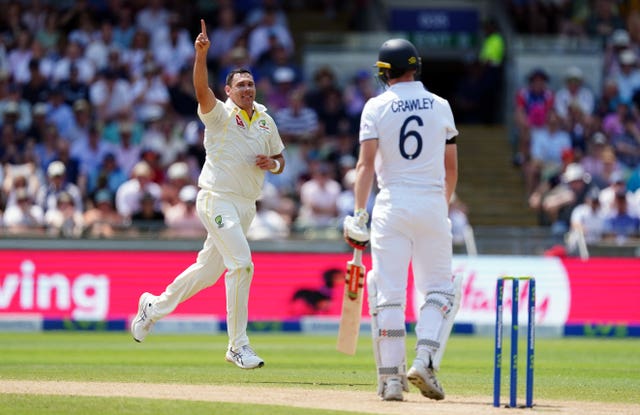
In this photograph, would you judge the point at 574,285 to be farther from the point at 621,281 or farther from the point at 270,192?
the point at 270,192

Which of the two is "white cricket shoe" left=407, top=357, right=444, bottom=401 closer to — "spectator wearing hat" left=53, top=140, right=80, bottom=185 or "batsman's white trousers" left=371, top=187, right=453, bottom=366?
"batsman's white trousers" left=371, top=187, right=453, bottom=366

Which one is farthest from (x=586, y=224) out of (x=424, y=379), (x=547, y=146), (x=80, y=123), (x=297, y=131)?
(x=424, y=379)

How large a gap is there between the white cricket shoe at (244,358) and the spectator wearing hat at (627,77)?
15.7 meters

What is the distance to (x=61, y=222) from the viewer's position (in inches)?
763

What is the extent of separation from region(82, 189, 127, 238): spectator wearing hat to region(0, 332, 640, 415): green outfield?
1.64 m

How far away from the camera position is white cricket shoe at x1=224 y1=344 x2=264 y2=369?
35.4 feet

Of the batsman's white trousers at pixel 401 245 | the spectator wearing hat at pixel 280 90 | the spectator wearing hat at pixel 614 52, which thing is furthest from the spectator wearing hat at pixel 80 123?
the batsman's white trousers at pixel 401 245

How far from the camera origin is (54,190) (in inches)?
790

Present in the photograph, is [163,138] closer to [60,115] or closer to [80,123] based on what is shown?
[80,123]

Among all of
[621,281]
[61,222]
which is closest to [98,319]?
[61,222]

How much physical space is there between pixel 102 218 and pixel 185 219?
1235 mm

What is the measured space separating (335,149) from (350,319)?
41.3 feet

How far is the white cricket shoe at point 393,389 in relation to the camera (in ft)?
30.2

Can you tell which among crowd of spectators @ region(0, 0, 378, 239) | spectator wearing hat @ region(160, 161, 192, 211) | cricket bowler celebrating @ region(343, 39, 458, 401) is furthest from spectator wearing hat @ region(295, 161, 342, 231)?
cricket bowler celebrating @ region(343, 39, 458, 401)
